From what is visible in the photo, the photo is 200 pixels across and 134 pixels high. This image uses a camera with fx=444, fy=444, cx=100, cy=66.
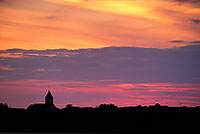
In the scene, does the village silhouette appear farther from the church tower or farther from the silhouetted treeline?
the church tower

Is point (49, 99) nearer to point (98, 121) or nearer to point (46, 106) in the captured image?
point (46, 106)

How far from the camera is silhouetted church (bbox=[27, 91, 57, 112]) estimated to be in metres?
138

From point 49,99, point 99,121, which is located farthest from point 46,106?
point 99,121

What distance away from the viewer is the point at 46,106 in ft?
464

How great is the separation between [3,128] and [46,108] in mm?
46993

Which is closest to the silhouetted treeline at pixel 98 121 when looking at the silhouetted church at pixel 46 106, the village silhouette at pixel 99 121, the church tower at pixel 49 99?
the village silhouette at pixel 99 121

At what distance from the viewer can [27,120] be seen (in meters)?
101

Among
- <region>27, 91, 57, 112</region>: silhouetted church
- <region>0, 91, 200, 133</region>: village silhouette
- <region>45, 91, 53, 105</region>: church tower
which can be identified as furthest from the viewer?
<region>45, 91, 53, 105</region>: church tower

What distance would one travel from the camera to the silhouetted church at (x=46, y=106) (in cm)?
13812

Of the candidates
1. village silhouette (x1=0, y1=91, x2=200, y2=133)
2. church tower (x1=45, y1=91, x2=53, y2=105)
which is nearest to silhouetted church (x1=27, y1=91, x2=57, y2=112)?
church tower (x1=45, y1=91, x2=53, y2=105)

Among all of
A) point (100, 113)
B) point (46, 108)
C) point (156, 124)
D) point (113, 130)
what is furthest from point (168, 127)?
point (46, 108)

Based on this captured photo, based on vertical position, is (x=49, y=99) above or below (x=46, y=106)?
above

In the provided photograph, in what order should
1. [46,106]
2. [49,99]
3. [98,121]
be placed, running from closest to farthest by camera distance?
1. [98,121]
2. [46,106]
3. [49,99]

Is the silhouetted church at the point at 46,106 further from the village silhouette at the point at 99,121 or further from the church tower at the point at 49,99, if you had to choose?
the village silhouette at the point at 99,121
